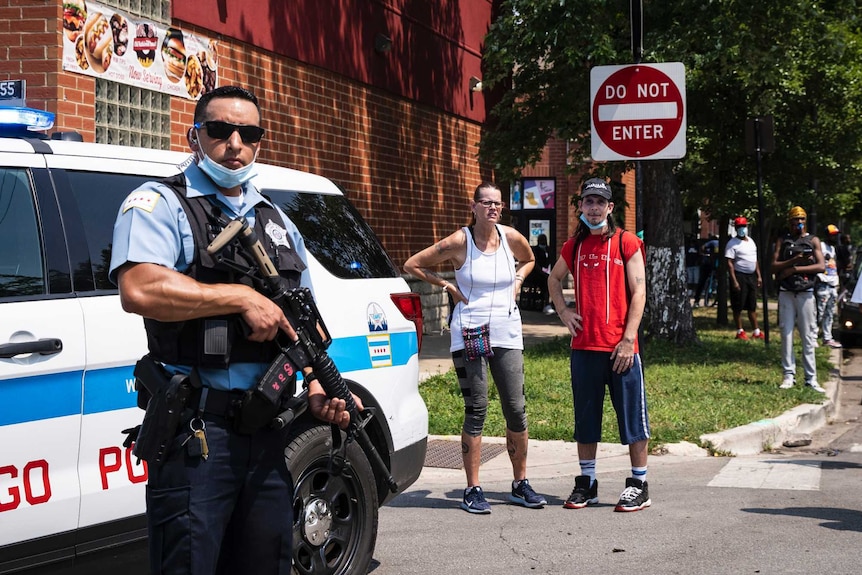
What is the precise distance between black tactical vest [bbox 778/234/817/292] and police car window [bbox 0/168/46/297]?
9.23 metres

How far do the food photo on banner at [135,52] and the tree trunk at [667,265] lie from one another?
280 inches

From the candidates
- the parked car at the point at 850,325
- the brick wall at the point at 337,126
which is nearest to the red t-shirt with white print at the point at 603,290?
the brick wall at the point at 337,126

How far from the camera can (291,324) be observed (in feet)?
10.3

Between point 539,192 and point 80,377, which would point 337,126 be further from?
point 539,192

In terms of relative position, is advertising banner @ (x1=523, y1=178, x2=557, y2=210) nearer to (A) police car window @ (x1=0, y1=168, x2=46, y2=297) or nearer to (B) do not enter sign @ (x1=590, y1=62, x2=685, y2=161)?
(B) do not enter sign @ (x1=590, y1=62, x2=685, y2=161)

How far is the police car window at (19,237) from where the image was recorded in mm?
3873

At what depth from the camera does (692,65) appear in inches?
612

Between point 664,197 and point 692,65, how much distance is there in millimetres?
1903

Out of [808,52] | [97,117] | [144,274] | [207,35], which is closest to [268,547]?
[144,274]

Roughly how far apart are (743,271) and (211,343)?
1554cm

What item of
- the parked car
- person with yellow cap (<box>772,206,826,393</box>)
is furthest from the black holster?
the parked car

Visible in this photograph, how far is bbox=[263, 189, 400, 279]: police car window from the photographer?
500 cm

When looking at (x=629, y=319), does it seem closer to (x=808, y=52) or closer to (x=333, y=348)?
(x=333, y=348)

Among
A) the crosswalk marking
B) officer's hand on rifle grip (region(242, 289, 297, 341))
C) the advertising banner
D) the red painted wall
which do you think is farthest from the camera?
the advertising banner
